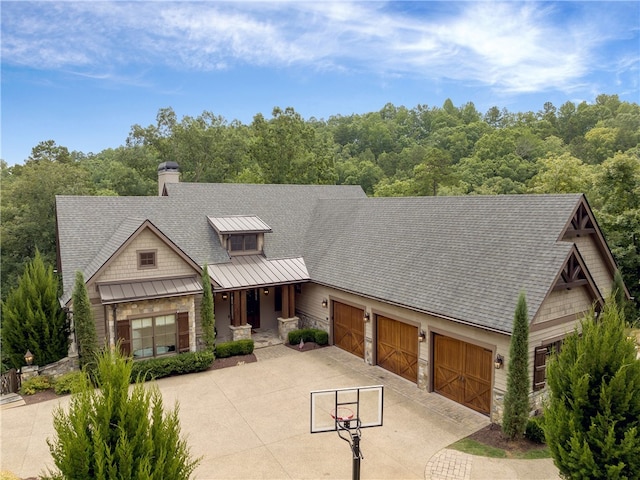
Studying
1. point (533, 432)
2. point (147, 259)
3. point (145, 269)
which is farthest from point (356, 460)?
point (147, 259)

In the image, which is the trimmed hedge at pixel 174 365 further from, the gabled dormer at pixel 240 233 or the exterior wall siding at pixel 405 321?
the gabled dormer at pixel 240 233

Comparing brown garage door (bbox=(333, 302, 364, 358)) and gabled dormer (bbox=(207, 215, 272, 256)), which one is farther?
gabled dormer (bbox=(207, 215, 272, 256))

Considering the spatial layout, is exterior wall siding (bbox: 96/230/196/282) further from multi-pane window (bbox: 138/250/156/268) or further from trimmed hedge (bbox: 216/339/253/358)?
trimmed hedge (bbox: 216/339/253/358)

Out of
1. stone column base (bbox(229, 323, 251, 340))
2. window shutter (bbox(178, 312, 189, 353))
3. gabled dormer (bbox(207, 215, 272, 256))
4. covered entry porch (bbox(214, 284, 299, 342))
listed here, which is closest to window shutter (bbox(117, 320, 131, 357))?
window shutter (bbox(178, 312, 189, 353))

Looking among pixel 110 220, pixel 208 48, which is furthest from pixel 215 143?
pixel 110 220

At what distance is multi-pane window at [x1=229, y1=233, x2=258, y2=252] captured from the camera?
71.3 feet

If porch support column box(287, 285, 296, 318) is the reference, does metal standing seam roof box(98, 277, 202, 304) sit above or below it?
above

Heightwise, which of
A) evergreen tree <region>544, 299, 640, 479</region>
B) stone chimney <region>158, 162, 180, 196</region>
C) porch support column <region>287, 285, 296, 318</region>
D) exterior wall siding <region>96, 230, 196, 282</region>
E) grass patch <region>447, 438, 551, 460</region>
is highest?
stone chimney <region>158, 162, 180, 196</region>

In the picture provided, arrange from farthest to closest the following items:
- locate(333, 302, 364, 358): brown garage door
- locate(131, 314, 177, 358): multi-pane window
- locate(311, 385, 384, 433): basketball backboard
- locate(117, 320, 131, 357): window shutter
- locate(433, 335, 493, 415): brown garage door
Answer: locate(333, 302, 364, 358): brown garage door < locate(131, 314, 177, 358): multi-pane window < locate(117, 320, 131, 357): window shutter < locate(433, 335, 493, 415): brown garage door < locate(311, 385, 384, 433): basketball backboard

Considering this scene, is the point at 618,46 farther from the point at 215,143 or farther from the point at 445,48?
the point at 215,143

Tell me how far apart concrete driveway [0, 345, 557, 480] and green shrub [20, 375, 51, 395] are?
963 millimetres

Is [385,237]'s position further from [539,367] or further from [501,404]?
[501,404]

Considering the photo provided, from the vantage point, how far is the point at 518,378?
1127 cm

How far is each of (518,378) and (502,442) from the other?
1.95 metres
